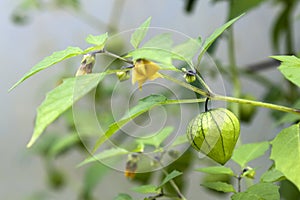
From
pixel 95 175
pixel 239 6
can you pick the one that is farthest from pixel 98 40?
pixel 95 175

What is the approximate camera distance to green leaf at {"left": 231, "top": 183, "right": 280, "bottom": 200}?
33 cm

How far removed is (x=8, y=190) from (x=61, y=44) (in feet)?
1.41

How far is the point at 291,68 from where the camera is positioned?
1.10 ft

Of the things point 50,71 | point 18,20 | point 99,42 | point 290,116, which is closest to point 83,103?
point 50,71

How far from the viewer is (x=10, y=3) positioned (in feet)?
4.34

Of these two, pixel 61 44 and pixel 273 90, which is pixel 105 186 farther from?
pixel 273 90

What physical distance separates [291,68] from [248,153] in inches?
5.0

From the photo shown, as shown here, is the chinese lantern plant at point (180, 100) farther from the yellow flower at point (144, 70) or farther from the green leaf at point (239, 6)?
the green leaf at point (239, 6)

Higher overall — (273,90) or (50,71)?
(50,71)

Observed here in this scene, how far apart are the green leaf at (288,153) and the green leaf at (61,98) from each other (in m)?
0.11

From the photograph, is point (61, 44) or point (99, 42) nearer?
point (99, 42)

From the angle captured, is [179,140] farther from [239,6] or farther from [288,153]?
[239,6]

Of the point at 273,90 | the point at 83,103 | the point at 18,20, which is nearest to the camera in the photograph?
the point at 273,90

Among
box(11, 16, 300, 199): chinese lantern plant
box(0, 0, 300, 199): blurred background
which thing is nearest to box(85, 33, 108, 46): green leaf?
box(11, 16, 300, 199): chinese lantern plant
